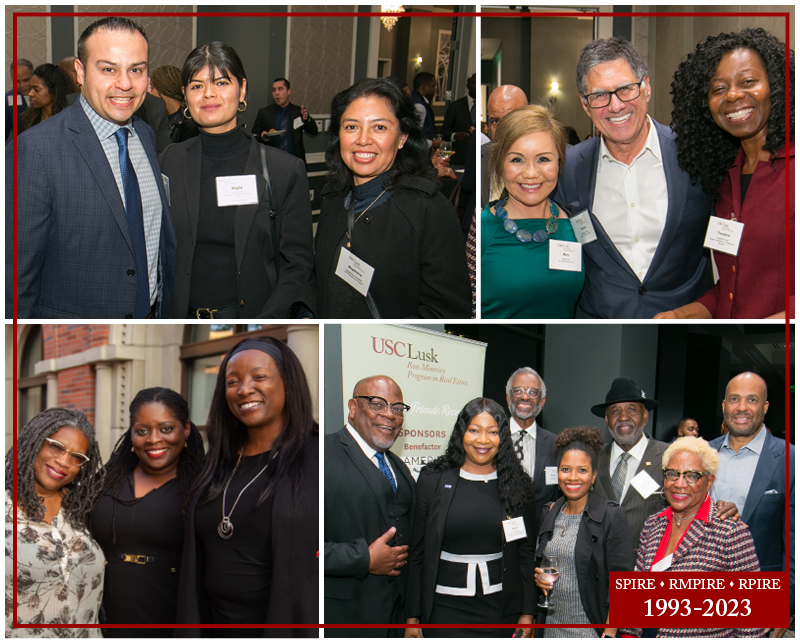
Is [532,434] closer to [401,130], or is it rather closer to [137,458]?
[401,130]

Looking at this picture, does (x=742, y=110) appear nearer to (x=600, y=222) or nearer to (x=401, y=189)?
(x=600, y=222)

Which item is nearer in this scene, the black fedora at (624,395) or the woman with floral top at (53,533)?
the woman with floral top at (53,533)

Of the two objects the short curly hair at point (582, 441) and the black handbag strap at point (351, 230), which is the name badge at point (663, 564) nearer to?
the short curly hair at point (582, 441)

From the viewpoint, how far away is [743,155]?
2.52 meters

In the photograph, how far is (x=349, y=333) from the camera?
2.64m

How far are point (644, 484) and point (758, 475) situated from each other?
1.54 ft

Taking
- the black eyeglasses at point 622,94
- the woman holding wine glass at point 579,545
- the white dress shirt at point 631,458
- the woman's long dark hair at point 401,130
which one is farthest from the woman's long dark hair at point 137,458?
the black eyeglasses at point 622,94

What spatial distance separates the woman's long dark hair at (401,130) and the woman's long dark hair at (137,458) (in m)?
1.13

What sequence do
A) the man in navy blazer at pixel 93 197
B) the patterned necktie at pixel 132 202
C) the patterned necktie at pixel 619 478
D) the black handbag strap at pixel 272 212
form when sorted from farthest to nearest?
the patterned necktie at pixel 619 478, the black handbag strap at pixel 272 212, the patterned necktie at pixel 132 202, the man in navy blazer at pixel 93 197

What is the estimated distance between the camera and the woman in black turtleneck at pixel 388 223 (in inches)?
99.1

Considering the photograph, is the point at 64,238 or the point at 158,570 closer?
the point at 64,238

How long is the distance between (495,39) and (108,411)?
2.79 m

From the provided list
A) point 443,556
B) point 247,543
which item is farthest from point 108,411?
point 443,556

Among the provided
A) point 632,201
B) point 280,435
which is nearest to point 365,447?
point 280,435
